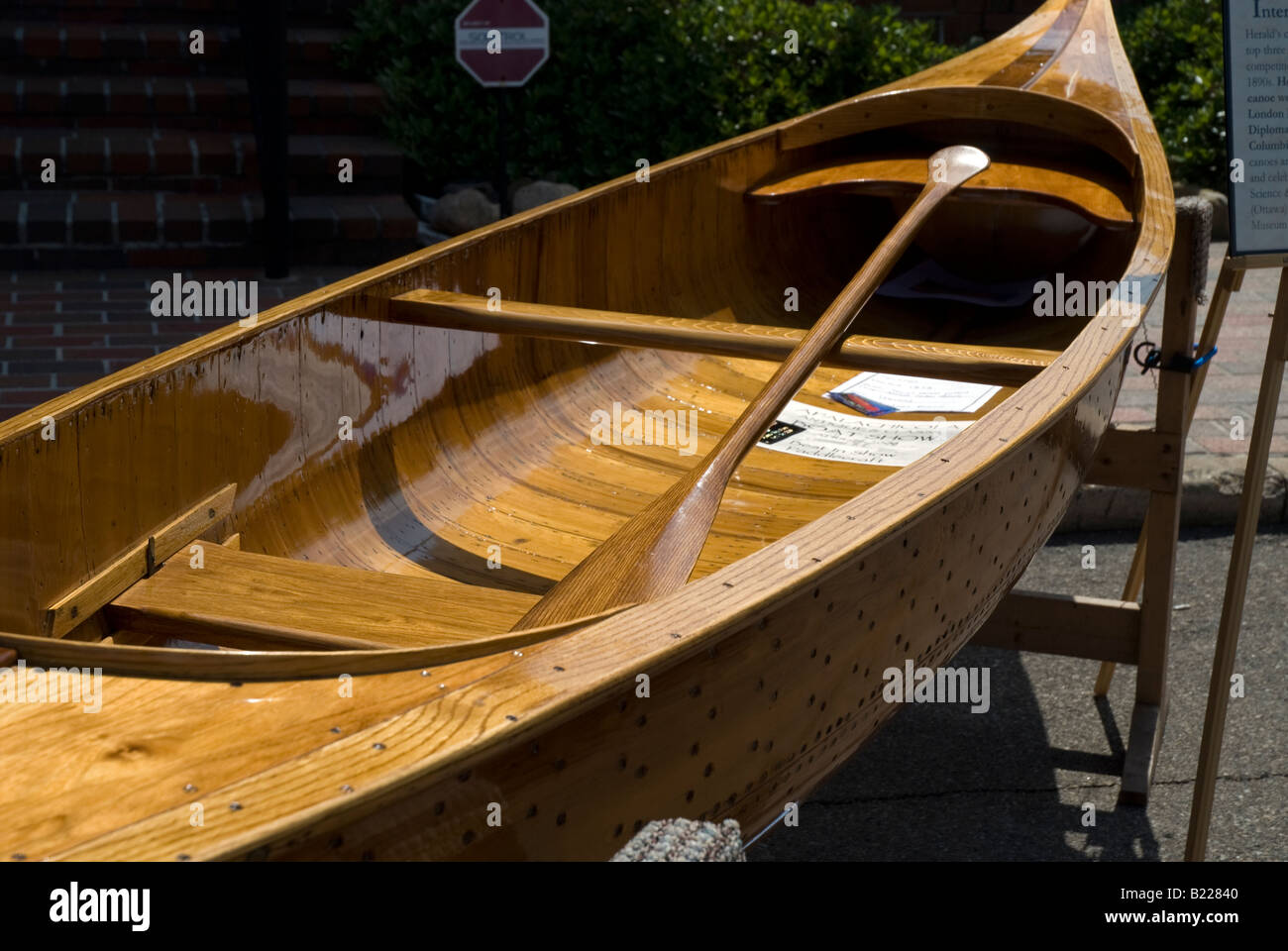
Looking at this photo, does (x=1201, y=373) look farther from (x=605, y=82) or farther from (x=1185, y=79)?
(x=1185, y=79)

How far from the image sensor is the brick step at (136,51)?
637 centimetres

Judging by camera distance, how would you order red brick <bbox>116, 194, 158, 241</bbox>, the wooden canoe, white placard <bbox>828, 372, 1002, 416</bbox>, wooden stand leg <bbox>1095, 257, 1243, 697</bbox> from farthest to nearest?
red brick <bbox>116, 194, 158, 241</bbox> < white placard <bbox>828, 372, 1002, 416</bbox> < wooden stand leg <bbox>1095, 257, 1243, 697</bbox> < the wooden canoe

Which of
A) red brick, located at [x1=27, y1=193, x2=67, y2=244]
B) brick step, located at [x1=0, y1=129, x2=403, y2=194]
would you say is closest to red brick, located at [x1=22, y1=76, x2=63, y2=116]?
brick step, located at [x1=0, y1=129, x2=403, y2=194]

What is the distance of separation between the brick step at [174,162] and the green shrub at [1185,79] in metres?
3.93

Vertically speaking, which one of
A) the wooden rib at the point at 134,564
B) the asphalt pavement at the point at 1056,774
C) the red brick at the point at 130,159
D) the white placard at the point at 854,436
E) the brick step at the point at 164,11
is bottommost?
the asphalt pavement at the point at 1056,774

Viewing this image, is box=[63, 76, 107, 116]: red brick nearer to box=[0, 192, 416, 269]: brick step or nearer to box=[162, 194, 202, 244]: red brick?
box=[0, 192, 416, 269]: brick step

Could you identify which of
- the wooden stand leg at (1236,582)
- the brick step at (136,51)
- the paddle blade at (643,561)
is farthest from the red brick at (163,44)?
the wooden stand leg at (1236,582)

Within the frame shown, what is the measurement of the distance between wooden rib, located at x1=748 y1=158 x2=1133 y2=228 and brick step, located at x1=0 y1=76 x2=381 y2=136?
3.18 m

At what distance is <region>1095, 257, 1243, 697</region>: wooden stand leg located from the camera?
7.79 ft

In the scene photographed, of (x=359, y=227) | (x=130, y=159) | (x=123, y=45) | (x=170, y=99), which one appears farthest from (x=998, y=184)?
(x=123, y=45)

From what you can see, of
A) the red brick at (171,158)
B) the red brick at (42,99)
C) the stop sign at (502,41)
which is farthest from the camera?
the red brick at (42,99)

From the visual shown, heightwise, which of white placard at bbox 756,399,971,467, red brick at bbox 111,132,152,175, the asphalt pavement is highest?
red brick at bbox 111,132,152,175

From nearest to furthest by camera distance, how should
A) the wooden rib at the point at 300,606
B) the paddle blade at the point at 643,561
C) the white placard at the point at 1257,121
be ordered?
1. the paddle blade at the point at 643,561
2. the wooden rib at the point at 300,606
3. the white placard at the point at 1257,121

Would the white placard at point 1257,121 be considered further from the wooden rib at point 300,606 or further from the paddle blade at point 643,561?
the wooden rib at point 300,606
